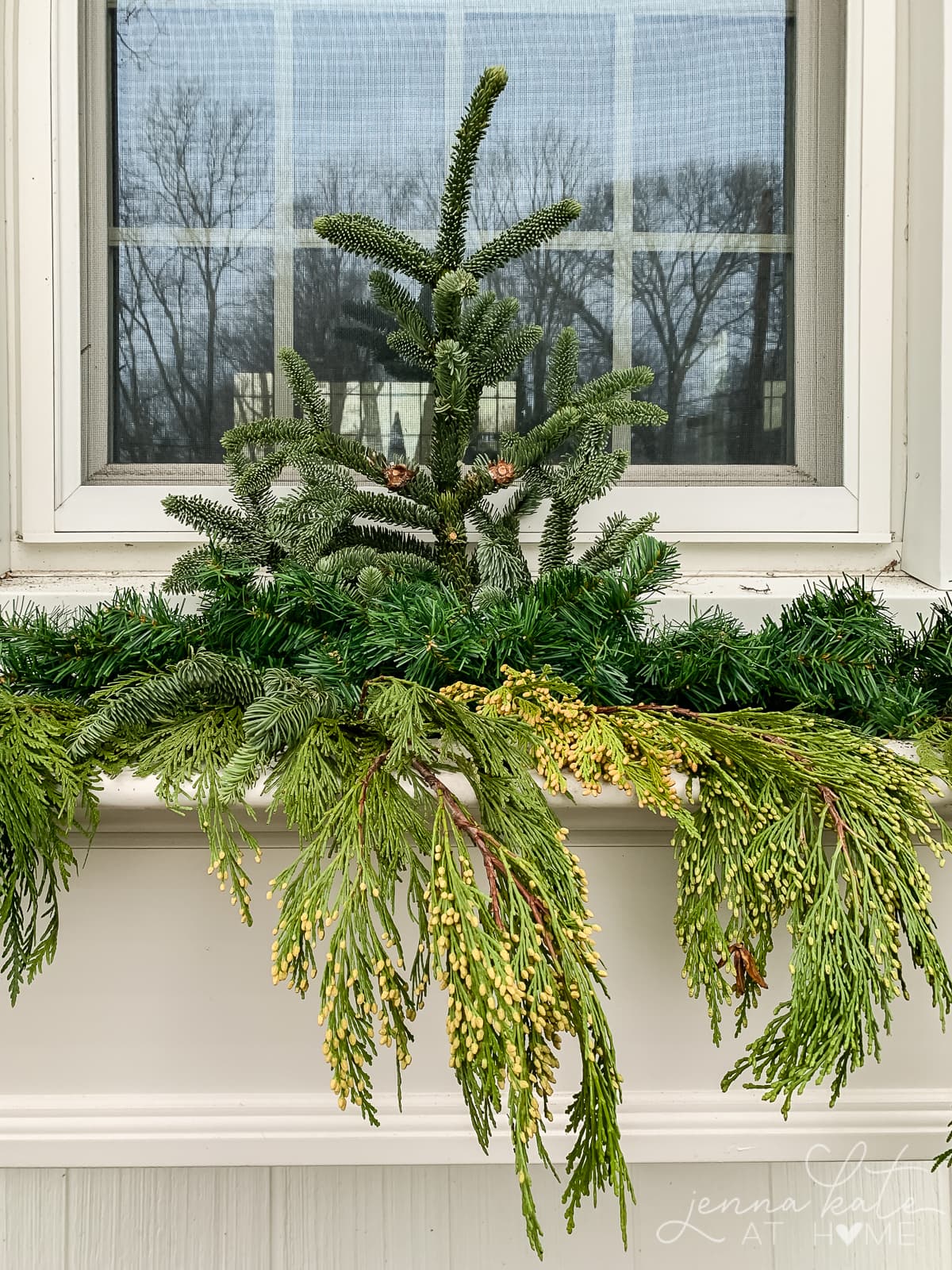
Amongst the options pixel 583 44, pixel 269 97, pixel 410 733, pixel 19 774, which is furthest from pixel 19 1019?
pixel 583 44

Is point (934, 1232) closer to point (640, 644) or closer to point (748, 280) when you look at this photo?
point (640, 644)

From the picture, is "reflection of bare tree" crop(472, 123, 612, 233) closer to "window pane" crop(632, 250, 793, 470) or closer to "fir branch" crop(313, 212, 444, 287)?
"window pane" crop(632, 250, 793, 470)

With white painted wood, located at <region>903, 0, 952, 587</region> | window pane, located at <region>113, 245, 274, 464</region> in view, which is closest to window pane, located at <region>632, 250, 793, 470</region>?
white painted wood, located at <region>903, 0, 952, 587</region>

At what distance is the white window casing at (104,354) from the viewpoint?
2.53ft

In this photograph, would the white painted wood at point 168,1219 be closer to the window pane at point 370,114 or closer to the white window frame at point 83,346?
the white window frame at point 83,346

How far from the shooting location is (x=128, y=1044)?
58 cm

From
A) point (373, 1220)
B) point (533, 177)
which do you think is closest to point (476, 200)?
point (533, 177)

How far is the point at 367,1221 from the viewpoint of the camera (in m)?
0.65

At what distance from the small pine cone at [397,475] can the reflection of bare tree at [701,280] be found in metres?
0.28

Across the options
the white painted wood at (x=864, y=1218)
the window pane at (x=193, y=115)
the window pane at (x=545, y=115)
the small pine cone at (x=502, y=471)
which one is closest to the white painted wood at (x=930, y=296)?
the window pane at (x=545, y=115)

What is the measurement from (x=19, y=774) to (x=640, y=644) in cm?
39

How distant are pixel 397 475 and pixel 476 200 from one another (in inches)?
13.1

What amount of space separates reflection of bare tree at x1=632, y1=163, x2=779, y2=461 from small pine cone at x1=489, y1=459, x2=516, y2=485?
0.73 ft

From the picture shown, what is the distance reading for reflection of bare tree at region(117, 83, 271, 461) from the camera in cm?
80
